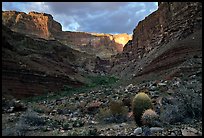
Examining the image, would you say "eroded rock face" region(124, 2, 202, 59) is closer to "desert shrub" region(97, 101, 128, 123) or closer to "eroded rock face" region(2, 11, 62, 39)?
"desert shrub" region(97, 101, 128, 123)

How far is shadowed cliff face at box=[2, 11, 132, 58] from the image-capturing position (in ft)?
291

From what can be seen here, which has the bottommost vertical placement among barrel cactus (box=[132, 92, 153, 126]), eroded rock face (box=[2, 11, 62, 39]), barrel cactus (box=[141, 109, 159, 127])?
barrel cactus (box=[141, 109, 159, 127])

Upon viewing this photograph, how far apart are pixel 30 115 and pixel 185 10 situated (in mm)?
25394

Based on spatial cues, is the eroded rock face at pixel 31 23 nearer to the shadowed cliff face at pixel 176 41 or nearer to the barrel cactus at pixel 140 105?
the shadowed cliff face at pixel 176 41

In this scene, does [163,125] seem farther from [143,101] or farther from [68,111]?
[68,111]

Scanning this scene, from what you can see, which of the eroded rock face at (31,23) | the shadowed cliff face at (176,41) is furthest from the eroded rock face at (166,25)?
the eroded rock face at (31,23)

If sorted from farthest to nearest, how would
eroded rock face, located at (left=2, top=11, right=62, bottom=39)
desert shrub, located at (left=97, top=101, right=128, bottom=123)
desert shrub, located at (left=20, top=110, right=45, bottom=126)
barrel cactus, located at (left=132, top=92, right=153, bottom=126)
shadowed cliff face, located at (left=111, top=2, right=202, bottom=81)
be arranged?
eroded rock face, located at (left=2, top=11, right=62, bottom=39)
shadowed cliff face, located at (left=111, top=2, right=202, bottom=81)
desert shrub, located at (left=97, top=101, right=128, bottom=123)
desert shrub, located at (left=20, top=110, right=45, bottom=126)
barrel cactus, located at (left=132, top=92, right=153, bottom=126)

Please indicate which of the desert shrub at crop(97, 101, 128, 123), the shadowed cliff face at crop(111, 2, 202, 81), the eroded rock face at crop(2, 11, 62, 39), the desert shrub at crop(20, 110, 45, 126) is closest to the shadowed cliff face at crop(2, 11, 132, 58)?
the eroded rock face at crop(2, 11, 62, 39)

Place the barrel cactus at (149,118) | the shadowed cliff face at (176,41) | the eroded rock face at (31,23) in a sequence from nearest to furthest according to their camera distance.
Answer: the barrel cactus at (149,118), the shadowed cliff face at (176,41), the eroded rock face at (31,23)

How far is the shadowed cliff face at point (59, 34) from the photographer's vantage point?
291ft

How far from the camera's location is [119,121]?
935 centimetres

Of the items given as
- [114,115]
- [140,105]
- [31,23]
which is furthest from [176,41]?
[31,23]

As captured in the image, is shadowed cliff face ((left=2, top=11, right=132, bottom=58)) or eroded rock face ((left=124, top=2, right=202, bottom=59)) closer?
eroded rock face ((left=124, top=2, right=202, bottom=59))

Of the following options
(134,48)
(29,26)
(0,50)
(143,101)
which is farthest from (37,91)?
(29,26)
